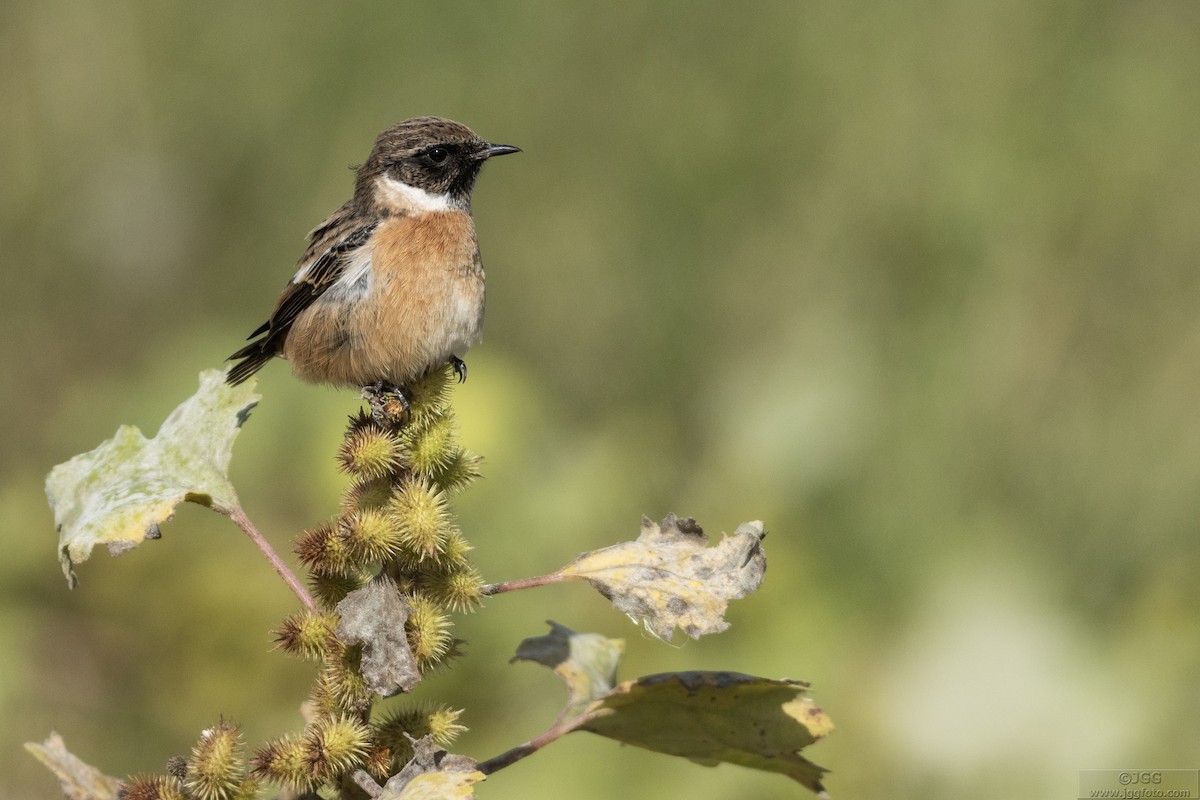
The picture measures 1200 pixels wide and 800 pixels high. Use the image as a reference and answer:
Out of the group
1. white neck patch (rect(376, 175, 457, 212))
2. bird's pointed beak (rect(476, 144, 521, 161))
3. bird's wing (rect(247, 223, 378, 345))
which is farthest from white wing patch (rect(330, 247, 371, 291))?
bird's pointed beak (rect(476, 144, 521, 161))

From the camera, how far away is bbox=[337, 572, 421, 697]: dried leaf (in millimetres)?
1541

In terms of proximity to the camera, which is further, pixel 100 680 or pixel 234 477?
pixel 234 477

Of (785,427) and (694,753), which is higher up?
(785,427)

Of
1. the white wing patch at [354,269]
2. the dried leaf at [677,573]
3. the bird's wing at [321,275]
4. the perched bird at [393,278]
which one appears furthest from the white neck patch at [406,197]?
the dried leaf at [677,573]

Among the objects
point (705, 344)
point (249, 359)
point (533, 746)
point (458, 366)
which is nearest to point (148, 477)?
point (533, 746)

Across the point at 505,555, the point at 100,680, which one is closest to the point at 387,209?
the point at 505,555

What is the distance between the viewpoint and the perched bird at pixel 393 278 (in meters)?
3.15

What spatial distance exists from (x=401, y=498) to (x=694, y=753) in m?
0.53

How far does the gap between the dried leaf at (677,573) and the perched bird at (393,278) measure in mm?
1206

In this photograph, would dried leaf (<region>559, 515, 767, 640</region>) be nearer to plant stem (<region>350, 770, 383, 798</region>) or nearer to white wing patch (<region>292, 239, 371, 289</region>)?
plant stem (<region>350, 770, 383, 798</region>)

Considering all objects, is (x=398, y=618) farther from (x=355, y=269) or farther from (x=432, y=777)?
(x=355, y=269)

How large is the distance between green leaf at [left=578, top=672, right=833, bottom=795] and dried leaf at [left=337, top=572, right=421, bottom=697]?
1.10 feet

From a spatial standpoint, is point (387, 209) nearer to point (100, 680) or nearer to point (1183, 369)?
point (100, 680)

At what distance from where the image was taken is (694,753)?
1784mm
